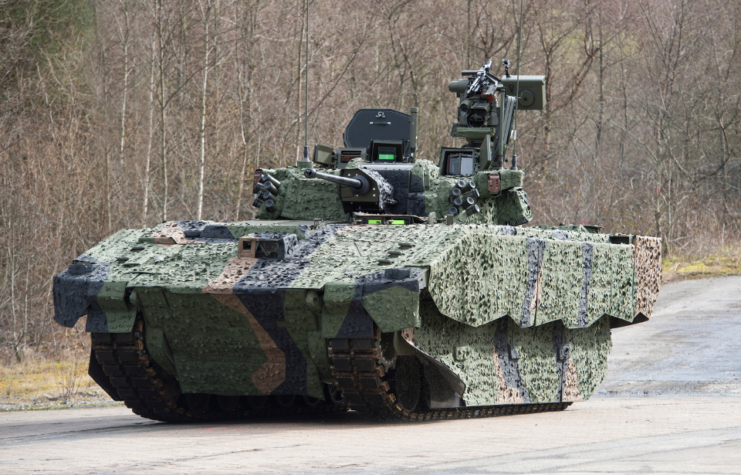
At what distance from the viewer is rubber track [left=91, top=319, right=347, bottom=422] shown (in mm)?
9320

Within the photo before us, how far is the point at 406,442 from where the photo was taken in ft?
25.2

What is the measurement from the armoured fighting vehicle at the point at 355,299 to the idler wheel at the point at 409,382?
20mm

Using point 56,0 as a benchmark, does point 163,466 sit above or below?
below

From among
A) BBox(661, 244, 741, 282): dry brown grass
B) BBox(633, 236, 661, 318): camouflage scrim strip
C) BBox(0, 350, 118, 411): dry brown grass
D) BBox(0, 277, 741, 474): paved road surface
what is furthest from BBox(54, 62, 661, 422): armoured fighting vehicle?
BBox(661, 244, 741, 282): dry brown grass

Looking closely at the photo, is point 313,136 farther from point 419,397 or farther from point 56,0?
point 419,397

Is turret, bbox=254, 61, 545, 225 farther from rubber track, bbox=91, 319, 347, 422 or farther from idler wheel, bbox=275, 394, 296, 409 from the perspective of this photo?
rubber track, bbox=91, 319, 347, 422

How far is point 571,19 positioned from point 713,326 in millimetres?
11197

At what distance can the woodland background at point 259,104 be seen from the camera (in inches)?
744

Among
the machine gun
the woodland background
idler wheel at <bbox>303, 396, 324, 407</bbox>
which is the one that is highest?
the woodland background

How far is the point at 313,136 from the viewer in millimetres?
22125

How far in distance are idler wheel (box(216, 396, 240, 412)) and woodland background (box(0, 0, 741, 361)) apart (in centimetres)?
690

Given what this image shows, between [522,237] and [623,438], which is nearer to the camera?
[623,438]

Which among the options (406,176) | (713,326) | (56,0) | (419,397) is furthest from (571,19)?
(419,397)

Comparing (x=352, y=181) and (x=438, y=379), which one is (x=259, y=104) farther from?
(x=438, y=379)
